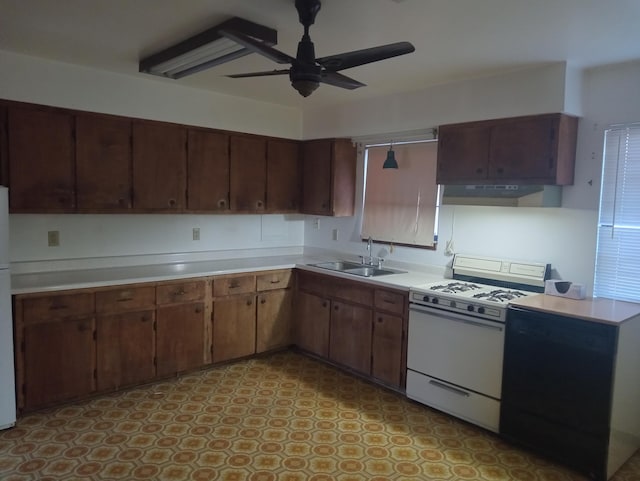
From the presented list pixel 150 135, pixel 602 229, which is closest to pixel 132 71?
pixel 150 135

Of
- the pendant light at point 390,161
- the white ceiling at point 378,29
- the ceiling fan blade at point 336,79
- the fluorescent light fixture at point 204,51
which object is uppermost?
the white ceiling at point 378,29

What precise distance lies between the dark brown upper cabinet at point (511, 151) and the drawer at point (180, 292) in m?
2.19

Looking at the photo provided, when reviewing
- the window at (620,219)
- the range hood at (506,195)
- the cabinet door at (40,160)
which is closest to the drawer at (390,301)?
the range hood at (506,195)

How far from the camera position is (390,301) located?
3693 millimetres

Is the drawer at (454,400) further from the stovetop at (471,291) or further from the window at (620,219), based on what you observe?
the window at (620,219)

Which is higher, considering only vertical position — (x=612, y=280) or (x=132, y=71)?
(x=132, y=71)

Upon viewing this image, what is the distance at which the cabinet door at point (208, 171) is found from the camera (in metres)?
4.16

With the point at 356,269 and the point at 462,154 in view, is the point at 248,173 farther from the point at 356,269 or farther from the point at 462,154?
the point at 462,154

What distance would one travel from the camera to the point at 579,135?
3.25m

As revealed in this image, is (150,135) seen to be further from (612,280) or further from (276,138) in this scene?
(612,280)

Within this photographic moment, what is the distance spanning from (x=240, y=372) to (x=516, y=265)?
2.44m

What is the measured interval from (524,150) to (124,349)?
128 inches

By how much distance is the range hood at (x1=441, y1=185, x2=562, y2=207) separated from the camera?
3.16m

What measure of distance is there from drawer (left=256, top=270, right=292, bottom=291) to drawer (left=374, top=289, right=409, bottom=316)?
3.46ft
